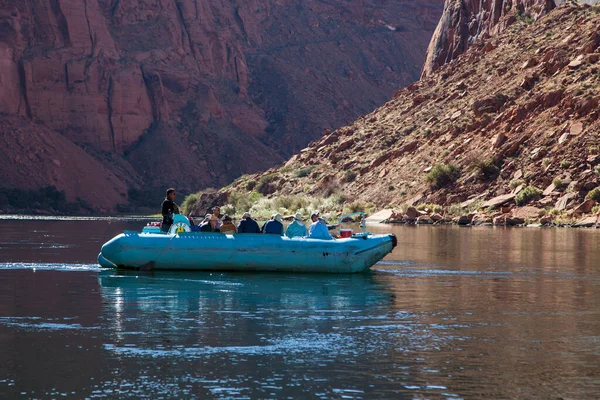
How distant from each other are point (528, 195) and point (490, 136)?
425 inches

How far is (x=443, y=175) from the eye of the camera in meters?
72.4

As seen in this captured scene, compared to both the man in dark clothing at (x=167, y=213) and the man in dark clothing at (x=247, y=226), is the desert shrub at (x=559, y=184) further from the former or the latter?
the man in dark clothing at (x=167, y=213)

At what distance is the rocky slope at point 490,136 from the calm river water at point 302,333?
36.1m

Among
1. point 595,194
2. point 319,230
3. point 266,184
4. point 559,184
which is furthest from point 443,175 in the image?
point 319,230

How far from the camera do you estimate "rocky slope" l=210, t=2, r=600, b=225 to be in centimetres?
6606

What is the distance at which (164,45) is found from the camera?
153000 millimetres

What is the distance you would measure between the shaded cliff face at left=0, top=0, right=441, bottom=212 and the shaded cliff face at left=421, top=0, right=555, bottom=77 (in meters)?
47.8

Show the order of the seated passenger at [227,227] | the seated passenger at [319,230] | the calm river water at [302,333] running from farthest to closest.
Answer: the seated passenger at [227,227] < the seated passenger at [319,230] < the calm river water at [302,333]

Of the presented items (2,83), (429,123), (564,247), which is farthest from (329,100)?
(564,247)

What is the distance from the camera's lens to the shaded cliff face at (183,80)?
139 meters

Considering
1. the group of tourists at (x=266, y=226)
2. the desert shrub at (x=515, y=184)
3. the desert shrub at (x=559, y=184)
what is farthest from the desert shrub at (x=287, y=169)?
the group of tourists at (x=266, y=226)

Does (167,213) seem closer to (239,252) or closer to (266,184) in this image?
(239,252)

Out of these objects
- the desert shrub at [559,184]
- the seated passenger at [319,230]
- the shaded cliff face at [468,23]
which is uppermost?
the shaded cliff face at [468,23]

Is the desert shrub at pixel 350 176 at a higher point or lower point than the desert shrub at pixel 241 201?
higher
